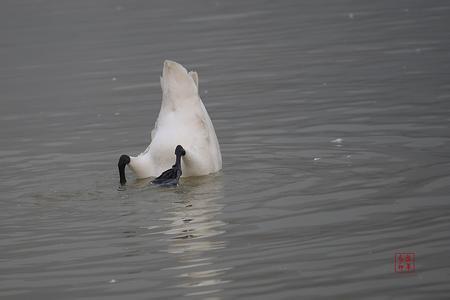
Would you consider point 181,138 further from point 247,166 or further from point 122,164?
point 247,166

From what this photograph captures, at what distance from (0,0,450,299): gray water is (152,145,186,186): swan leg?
11 cm

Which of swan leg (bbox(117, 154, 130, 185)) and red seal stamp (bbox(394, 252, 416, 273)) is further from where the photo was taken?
swan leg (bbox(117, 154, 130, 185))

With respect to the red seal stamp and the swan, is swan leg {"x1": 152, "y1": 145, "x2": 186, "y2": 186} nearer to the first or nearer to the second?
the swan

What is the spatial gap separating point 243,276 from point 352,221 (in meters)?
1.69

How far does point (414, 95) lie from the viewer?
15484 millimetres

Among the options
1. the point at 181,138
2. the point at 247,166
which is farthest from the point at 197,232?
the point at 247,166

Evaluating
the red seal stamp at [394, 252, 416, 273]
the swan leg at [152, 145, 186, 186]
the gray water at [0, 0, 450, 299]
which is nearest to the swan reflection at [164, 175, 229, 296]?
the gray water at [0, 0, 450, 299]

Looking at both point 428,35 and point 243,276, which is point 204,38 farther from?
point 243,276

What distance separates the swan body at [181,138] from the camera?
38.2 ft

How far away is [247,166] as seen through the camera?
12.1 metres

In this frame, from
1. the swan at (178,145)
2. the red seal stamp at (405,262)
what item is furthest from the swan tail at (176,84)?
the red seal stamp at (405,262)

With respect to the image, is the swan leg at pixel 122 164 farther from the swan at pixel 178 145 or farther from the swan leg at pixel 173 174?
the swan leg at pixel 173 174

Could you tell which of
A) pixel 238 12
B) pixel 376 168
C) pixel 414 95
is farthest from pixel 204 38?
pixel 376 168

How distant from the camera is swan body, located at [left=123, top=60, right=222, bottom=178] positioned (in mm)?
11641
